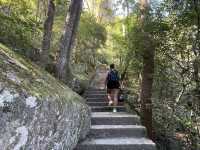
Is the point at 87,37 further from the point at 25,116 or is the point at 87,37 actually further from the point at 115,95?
the point at 25,116

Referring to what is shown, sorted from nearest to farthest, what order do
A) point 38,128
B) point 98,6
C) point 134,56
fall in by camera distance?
point 38,128 < point 134,56 < point 98,6

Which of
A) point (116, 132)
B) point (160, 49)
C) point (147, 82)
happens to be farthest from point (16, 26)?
point (147, 82)

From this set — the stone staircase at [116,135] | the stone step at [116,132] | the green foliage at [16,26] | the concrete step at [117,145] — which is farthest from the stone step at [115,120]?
the green foliage at [16,26]

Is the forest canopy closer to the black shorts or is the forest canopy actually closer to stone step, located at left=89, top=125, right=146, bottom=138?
the black shorts

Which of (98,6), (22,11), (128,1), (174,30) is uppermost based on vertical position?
(98,6)

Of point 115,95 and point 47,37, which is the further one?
point 115,95

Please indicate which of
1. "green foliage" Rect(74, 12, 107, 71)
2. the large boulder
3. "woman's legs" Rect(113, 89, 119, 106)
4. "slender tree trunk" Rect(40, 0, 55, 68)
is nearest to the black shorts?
"woman's legs" Rect(113, 89, 119, 106)

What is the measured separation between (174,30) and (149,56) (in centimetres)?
140

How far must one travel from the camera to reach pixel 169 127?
454 inches

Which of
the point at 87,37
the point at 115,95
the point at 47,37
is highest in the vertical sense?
the point at 87,37

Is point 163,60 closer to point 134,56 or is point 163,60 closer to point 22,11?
point 134,56

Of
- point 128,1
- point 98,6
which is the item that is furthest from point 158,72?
point 98,6

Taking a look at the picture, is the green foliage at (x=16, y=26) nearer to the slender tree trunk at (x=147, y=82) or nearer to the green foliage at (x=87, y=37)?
the slender tree trunk at (x=147, y=82)

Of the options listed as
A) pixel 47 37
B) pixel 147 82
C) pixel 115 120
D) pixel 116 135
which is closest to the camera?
pixel 116 135
